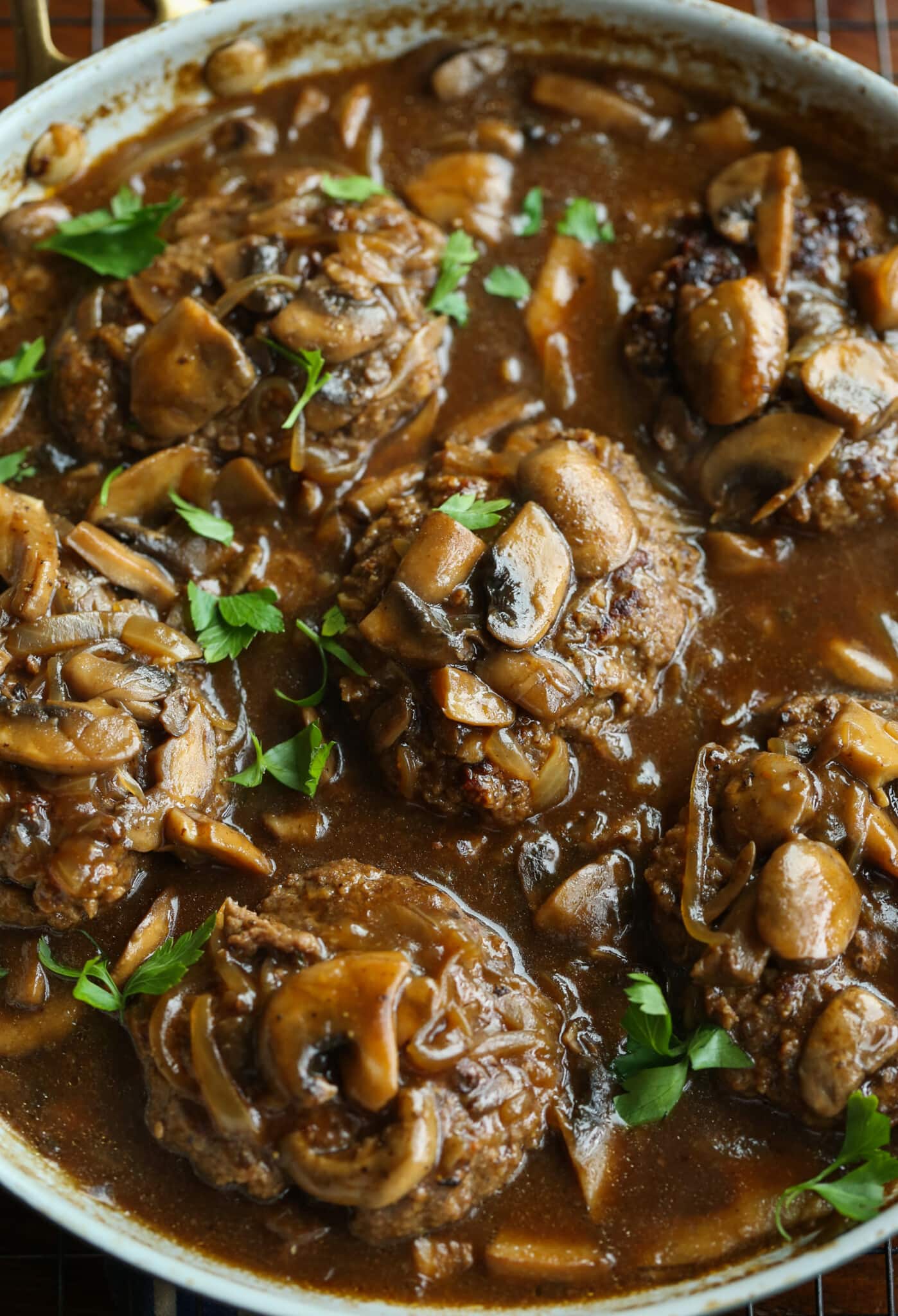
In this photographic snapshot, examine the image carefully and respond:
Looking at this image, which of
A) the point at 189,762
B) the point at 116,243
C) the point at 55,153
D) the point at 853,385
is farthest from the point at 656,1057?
the point at 55,153

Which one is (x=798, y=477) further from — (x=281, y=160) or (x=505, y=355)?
(x=281, y=160)

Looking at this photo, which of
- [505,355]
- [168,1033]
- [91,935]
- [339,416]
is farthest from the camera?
[505,355]

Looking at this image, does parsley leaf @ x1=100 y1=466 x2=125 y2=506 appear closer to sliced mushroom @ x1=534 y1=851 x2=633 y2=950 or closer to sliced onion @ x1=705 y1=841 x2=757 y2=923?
sliced mushroom @ x1=534 y1=851 x2=633 y2=950

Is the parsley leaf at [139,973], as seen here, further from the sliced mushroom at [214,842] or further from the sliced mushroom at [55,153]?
the sliced mushroom at [55,153]

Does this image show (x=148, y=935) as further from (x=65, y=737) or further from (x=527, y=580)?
(x=527, y=580)

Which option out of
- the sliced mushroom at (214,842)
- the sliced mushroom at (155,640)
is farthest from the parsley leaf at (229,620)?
the sliced mushroom at (214,842)

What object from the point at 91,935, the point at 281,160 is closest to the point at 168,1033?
the point at 91,935
